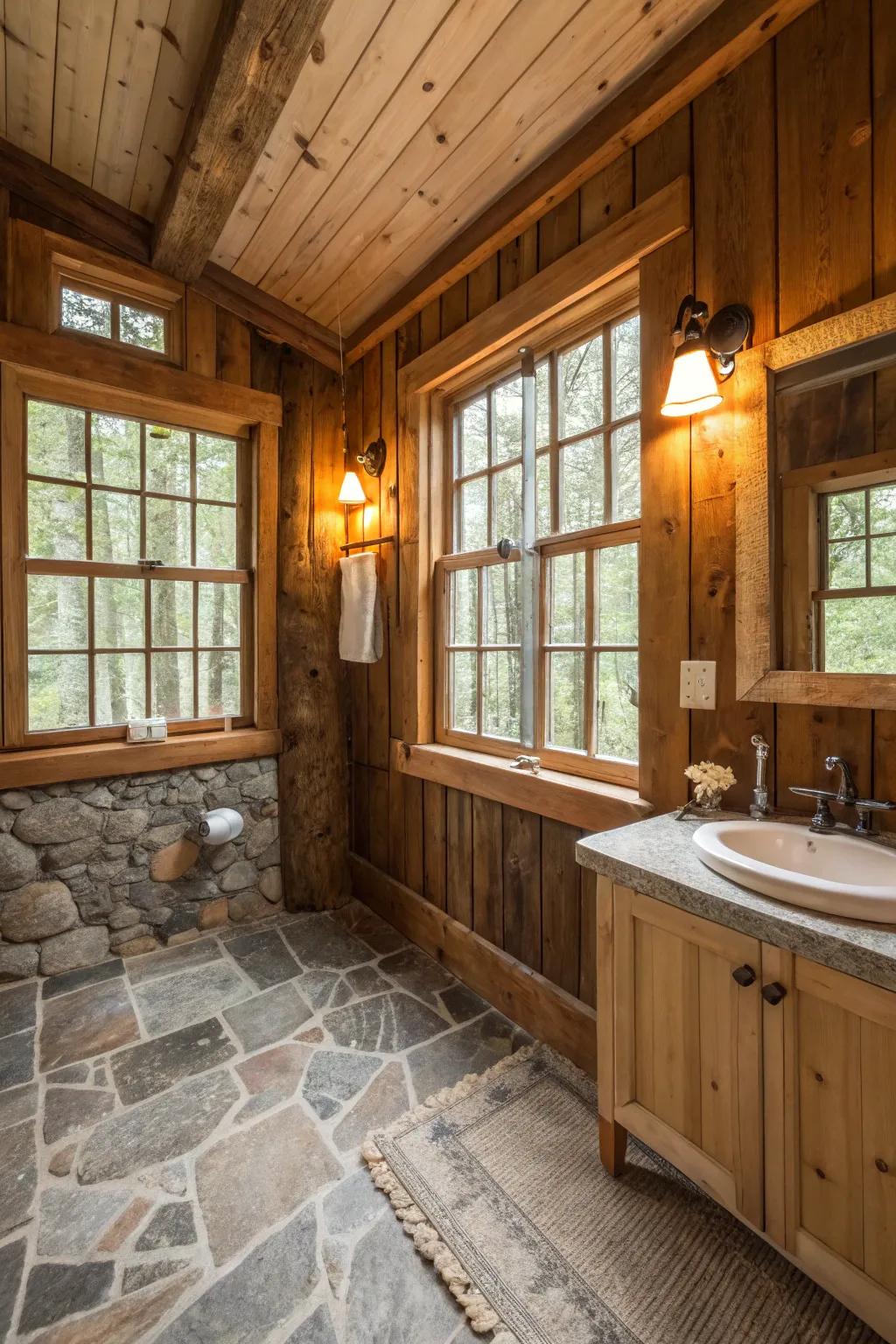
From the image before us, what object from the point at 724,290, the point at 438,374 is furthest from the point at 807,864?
the point at 438,374

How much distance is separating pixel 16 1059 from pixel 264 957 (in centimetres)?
85

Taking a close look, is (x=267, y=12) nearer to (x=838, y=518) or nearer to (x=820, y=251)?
(x=820, y=251)

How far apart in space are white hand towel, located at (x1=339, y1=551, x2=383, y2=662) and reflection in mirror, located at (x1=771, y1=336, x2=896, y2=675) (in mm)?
1702

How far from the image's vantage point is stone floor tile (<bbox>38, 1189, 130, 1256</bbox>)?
1256mm

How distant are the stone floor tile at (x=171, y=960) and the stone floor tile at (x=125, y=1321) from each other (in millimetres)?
1244

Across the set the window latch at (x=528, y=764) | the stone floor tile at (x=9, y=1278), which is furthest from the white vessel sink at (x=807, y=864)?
the stone floor tile at (x=9, y=1278)

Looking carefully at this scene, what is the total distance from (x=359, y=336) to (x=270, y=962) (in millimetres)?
2840

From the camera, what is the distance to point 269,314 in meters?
2.71

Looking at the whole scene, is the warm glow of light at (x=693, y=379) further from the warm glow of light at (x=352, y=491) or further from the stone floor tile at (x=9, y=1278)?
the stone floor tile at (x=9, y=1278)

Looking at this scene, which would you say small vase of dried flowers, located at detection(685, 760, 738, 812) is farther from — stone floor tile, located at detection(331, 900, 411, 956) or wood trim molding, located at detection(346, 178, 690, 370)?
stone floor tile, located at detection(331, 900, 411, 956)

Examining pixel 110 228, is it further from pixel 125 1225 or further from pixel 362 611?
pixel 125 1225

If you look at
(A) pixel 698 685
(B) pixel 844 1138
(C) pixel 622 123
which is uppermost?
(C) pixel 622 123

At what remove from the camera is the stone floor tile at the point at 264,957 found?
90.3 inches

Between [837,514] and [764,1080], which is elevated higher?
[837,514]
